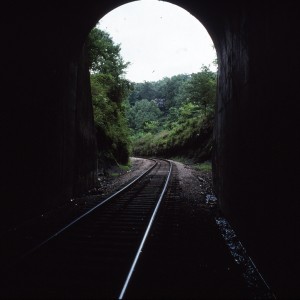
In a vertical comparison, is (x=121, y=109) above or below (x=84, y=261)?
above

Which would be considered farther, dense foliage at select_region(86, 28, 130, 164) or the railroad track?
dense foliage at select_region(86, 28, 130, 164)

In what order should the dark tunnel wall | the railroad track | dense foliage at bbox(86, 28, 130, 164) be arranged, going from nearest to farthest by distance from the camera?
the dark tunnel wall
the railroad track
dense foliage at bbox(86, 28, 130, 164)

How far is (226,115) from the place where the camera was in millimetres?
7172

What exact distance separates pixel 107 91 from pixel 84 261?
57.1ft

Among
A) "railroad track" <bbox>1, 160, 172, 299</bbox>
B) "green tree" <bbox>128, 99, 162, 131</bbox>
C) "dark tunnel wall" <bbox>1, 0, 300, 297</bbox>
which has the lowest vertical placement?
"railroad track" <bbox>1, 160, 172, 299</bbox>

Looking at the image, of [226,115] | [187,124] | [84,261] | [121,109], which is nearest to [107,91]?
[121,109]

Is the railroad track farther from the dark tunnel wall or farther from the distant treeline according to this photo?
the distant treeline

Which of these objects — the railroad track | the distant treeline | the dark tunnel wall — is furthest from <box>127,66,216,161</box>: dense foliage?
the railroad track

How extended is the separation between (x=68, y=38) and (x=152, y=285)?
23.7 feet

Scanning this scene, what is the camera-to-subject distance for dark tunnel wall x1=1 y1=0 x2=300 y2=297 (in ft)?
9.94

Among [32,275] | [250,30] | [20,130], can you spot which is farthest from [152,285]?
[20,130]

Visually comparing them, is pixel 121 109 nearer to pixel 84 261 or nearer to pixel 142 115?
pixel 84 261

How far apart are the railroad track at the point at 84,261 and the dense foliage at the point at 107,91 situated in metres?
11.8

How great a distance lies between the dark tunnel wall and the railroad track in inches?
63.1
